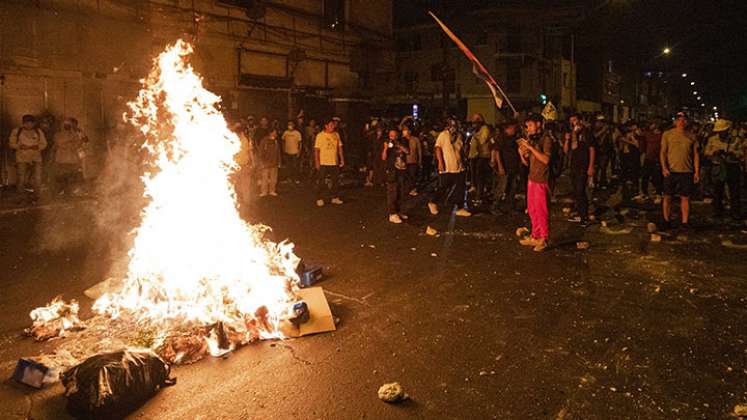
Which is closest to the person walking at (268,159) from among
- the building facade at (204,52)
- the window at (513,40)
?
the building facade at (204,52)

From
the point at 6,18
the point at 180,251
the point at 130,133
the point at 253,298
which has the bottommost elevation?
the point at 253,298

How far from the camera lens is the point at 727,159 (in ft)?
35.7

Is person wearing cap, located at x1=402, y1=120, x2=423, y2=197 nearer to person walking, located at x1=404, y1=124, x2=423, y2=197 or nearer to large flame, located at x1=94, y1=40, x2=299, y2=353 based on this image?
person walking, located at x1=404, y1=124, x2=423, y2=197

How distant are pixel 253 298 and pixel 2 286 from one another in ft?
12.6

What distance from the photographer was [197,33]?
19500 mm

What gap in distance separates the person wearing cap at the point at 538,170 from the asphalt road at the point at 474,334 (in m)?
0.49

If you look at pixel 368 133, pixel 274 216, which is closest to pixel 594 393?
pixel 274 216

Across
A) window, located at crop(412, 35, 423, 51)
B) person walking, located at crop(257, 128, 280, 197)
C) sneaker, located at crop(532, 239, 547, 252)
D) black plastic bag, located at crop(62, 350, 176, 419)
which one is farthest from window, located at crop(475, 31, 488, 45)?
black plastic bag, located at crop(62, 350, 176, 419)

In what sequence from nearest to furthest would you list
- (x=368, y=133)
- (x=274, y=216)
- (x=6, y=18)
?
(x=274, y=216) → (x=6, y=18) → (x=368, y=133)

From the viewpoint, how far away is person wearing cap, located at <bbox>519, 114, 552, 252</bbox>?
27.1 ft

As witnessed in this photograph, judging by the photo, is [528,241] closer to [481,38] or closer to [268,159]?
[268,159]

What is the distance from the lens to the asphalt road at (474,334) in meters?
4.04

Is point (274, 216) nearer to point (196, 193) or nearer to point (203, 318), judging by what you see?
point (196, 193)

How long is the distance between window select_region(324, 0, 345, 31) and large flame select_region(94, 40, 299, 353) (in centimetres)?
1884
